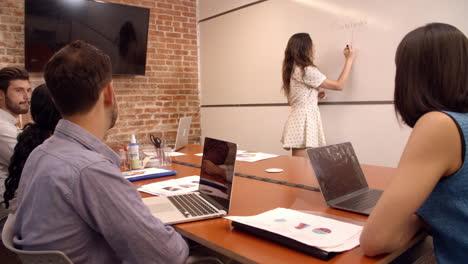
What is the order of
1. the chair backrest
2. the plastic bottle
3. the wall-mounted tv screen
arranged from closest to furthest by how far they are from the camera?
the chair backrest, the plastic bottle, the wall-mounted tv screen

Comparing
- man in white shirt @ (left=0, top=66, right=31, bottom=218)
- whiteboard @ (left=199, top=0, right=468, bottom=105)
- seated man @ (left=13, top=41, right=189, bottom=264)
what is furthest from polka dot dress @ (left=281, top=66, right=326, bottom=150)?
seated man @ (left=13, top=41, right=189, bottom=264)

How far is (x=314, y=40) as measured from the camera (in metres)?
3.62

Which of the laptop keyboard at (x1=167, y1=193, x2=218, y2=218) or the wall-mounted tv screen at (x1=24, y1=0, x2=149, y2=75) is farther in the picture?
the wall-mounted tv screen at (x1=24, y1=0, x2=149, y2=75)

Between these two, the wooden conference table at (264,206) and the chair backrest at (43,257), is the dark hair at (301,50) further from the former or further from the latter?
the chair backrest at (43,257)

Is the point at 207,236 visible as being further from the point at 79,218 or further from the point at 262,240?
the point at 79,218

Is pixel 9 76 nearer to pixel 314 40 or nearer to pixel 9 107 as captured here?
pixel 9 107

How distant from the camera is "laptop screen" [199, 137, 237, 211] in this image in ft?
4.41

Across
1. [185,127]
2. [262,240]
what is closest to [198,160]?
[185,127]

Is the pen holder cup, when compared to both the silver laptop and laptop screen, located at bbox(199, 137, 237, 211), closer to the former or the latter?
the silver laptop

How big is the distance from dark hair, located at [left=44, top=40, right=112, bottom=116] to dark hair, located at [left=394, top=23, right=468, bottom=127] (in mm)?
877

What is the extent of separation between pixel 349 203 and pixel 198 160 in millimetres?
1381

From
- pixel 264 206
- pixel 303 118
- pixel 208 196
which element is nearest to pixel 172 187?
pixel 208 196

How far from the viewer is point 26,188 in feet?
3.23

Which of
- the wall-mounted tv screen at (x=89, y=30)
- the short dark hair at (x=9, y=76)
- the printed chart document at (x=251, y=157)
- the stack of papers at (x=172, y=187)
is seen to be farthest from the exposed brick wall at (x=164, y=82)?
the stack of papers at (x=172, y=187)
